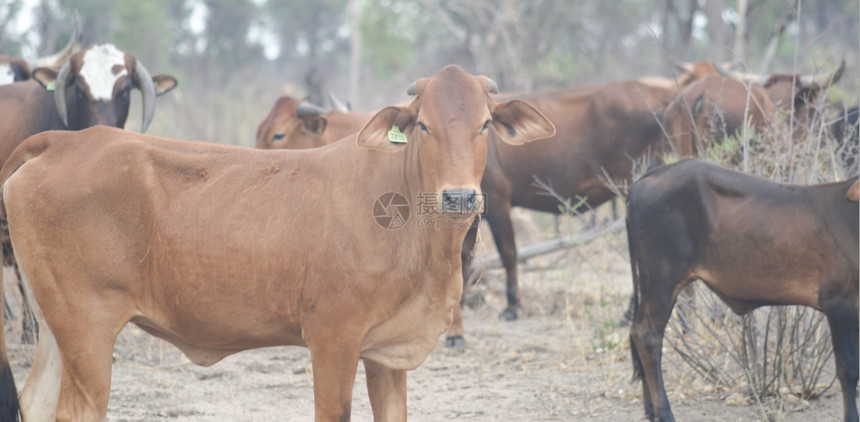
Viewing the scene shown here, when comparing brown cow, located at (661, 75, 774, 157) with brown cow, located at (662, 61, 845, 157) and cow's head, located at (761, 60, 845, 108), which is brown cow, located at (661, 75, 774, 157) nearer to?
brown cow, located at (662, 61, 845, 157)

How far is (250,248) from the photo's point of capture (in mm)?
4098

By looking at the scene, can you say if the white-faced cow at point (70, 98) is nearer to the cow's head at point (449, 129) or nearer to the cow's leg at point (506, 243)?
the cow's leg at point (506, 243)

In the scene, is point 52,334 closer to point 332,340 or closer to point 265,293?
point 265,293

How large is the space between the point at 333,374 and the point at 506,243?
181 inches

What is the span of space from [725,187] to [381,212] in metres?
1.91

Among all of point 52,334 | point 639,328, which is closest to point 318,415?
point 52,334

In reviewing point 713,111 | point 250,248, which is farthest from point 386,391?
point 713,111

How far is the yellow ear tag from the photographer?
4121 mm

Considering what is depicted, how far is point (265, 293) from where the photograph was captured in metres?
4.08

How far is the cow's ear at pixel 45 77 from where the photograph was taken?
6.90 m

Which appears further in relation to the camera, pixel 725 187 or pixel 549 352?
pixel 549 352

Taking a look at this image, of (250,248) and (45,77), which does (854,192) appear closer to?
(250,248)

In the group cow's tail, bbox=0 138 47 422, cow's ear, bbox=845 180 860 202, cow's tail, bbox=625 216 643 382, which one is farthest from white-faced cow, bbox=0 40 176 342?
cow's ear, bbox=845 180 860 202

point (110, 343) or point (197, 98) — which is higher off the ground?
point (197, 98)
